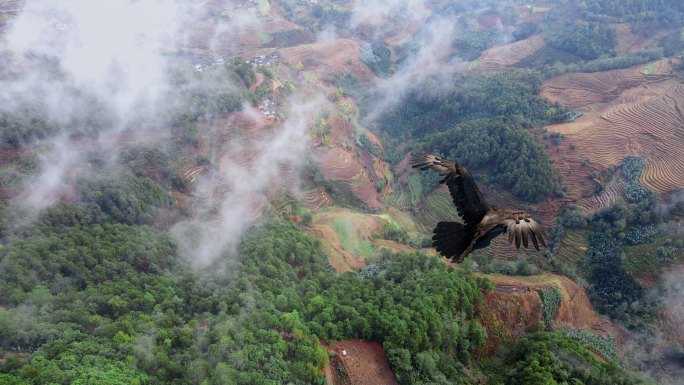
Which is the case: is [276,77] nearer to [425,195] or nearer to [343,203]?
[343,203]

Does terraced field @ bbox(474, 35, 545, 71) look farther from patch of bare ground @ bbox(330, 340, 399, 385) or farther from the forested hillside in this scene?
patch of bare ground @ bbox(330, 340, 399, 385)

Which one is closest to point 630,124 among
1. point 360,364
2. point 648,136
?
point 648,136

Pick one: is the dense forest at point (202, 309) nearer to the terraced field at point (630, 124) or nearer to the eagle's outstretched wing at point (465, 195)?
the eagle's outstretched wing at point (465, 195)

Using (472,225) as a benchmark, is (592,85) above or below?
below

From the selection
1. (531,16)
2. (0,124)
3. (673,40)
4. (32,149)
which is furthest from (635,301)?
(531,16)

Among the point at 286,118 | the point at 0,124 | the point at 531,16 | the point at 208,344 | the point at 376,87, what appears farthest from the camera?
the point at 531,16

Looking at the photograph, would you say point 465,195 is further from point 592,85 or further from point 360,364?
point 592,85
